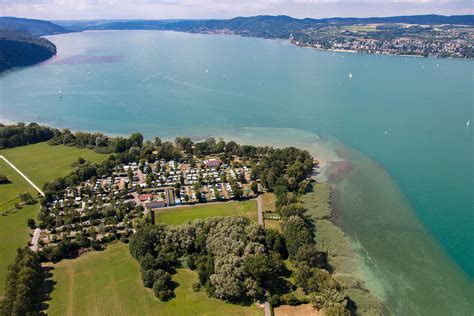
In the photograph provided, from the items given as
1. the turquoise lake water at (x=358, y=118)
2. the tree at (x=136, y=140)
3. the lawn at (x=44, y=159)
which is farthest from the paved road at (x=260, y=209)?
the lawn at (x=44, y=159)

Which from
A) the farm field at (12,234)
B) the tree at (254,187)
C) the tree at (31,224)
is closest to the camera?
the farm field at (12,234)

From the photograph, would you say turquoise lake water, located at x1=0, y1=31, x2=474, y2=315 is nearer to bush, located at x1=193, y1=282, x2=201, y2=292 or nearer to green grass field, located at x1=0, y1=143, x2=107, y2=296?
green grass field, located at x1=0, y1=143, x2=107, y2=296

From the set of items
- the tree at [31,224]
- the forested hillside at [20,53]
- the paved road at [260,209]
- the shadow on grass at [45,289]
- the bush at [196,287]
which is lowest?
the shadow on grass at [45,289]

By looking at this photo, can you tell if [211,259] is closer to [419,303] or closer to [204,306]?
[204,306]

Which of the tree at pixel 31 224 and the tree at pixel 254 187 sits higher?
the tree at pixel 254 187

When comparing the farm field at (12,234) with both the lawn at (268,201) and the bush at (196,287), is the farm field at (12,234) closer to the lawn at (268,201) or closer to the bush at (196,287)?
the bush at (196,287)

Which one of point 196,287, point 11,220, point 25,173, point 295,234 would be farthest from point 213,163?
point 25,173

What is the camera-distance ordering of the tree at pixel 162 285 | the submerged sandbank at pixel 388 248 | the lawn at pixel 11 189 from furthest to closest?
the lawn at pixel 11 189 < the submerged sandbank at pixel 388 248 < the tree at pixel 162 285
